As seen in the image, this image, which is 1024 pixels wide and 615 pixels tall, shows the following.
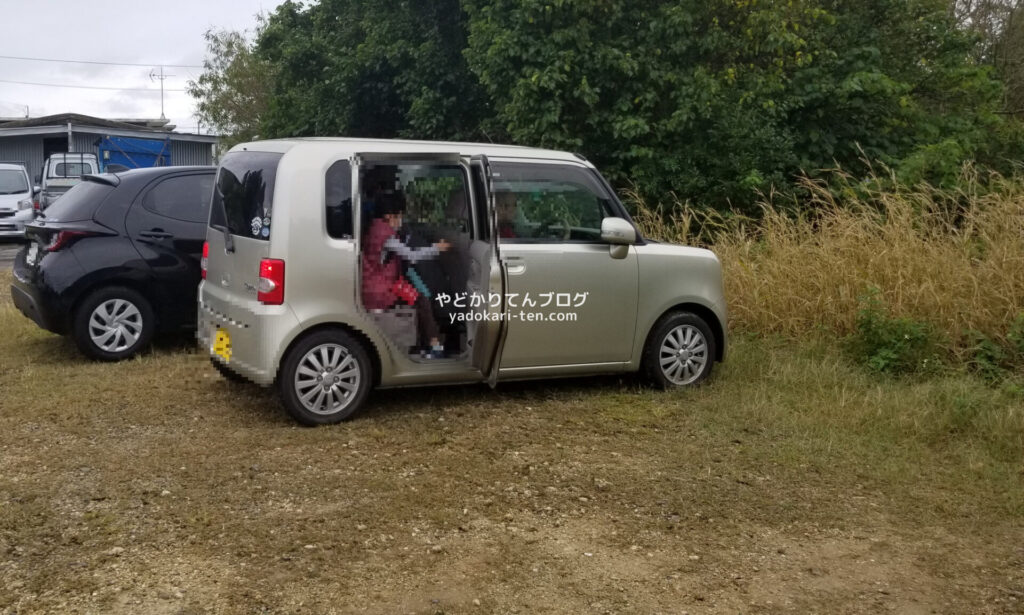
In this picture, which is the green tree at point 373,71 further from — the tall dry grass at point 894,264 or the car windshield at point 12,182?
the tall dry grass at point 894,264

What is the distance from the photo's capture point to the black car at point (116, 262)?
776 cm

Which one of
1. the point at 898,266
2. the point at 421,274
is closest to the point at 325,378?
the point at 421,274

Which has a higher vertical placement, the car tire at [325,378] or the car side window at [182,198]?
the car side window at [182,198]

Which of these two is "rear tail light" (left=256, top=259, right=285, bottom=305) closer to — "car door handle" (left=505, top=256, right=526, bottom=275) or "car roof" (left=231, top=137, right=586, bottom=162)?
"car roof" (left=231, top=137, right=586, bottom=162)

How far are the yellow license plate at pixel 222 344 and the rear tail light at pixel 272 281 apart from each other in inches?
22.6

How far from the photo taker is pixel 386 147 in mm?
6133

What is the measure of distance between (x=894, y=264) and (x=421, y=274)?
15.1 feet

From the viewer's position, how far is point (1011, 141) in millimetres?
14156

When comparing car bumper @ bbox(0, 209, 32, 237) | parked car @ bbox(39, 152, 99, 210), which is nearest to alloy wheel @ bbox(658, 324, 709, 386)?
car bumper @ bbox(0, 209, 32, 237)

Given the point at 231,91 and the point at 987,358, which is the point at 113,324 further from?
the point at 231,91

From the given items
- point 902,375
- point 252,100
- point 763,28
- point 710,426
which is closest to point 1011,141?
point 763,28

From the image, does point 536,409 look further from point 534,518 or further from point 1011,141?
point 1011,141

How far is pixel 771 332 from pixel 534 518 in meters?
4.99

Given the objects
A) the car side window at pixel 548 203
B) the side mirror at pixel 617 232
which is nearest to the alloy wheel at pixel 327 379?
the car side window at pixel 548 203
